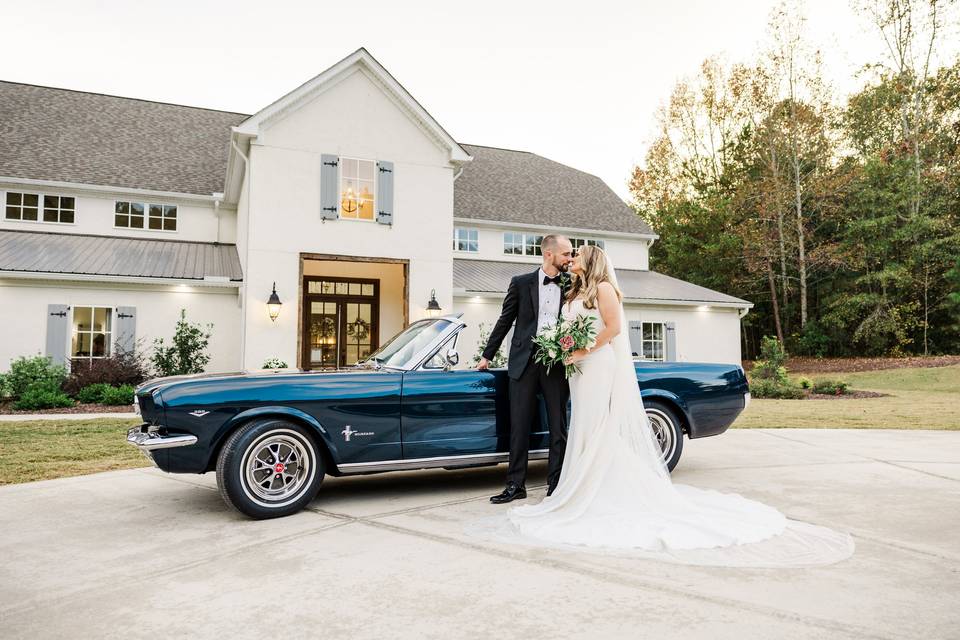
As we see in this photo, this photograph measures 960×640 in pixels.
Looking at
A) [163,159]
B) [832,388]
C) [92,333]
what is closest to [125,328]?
[92,333]

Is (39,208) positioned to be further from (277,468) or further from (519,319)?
(519,319)

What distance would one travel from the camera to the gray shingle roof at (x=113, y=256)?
14.6 meters

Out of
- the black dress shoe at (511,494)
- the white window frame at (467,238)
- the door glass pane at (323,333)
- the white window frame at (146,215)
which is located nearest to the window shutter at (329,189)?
the door glass pane at (323,333)

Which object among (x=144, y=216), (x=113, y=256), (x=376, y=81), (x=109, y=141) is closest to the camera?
(x=376, y=81)

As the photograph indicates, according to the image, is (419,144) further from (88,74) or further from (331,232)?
(88,74)

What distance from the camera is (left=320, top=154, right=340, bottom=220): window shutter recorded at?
47.6 ft

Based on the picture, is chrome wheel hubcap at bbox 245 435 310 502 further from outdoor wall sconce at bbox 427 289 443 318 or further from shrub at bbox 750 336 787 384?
shrub at bbox 750 336 787 384

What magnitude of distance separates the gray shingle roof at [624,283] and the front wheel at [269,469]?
12.8 m

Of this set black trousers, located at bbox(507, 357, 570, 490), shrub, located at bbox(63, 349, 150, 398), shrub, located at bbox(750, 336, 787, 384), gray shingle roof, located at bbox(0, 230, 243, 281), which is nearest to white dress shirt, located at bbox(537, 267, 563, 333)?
black trousers, located at bbox(507, 357, 570, 490)

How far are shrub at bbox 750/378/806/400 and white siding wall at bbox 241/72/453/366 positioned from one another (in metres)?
8.82

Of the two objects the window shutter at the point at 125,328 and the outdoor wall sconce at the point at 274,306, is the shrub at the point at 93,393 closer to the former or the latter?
the window shutter at the point at 125,328

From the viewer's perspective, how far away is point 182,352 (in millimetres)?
14617

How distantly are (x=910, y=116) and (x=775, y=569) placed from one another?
34892 mm

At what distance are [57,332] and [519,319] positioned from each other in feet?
44.2
